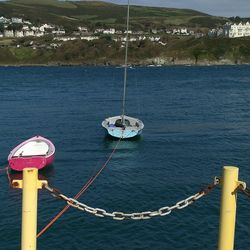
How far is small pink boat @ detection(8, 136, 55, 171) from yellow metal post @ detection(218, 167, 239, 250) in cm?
2520

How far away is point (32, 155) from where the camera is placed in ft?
114

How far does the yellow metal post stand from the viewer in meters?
9.81

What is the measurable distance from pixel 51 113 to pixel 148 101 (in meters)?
23.3

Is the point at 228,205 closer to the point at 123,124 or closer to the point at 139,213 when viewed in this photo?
the point at 139,213

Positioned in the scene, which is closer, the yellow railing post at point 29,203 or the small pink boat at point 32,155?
the yellow railing post at point 29,203

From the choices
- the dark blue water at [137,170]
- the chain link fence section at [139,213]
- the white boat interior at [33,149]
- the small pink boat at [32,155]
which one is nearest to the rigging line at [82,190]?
the dark blue water at [137,170]

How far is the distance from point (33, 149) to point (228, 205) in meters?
27.9

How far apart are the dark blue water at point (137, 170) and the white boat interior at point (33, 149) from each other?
149cm

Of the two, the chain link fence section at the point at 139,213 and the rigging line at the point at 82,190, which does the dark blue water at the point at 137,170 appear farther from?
the chain link fence section at the point at 139,213

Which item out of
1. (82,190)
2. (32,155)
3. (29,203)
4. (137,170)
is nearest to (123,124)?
(137,170)

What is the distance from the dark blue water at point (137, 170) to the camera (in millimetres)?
22505

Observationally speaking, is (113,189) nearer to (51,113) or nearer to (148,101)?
(51,113)

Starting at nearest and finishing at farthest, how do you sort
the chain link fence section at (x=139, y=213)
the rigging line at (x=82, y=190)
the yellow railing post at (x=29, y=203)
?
the yellow railing post at (x=29, y=203), the chain link fence section at (x=139, y=213), the rigging line at (x=82, y=190)

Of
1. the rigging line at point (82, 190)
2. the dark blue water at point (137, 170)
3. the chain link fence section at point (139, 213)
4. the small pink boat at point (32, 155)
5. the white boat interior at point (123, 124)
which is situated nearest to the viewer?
the chain link fence section at point (139, 213)
